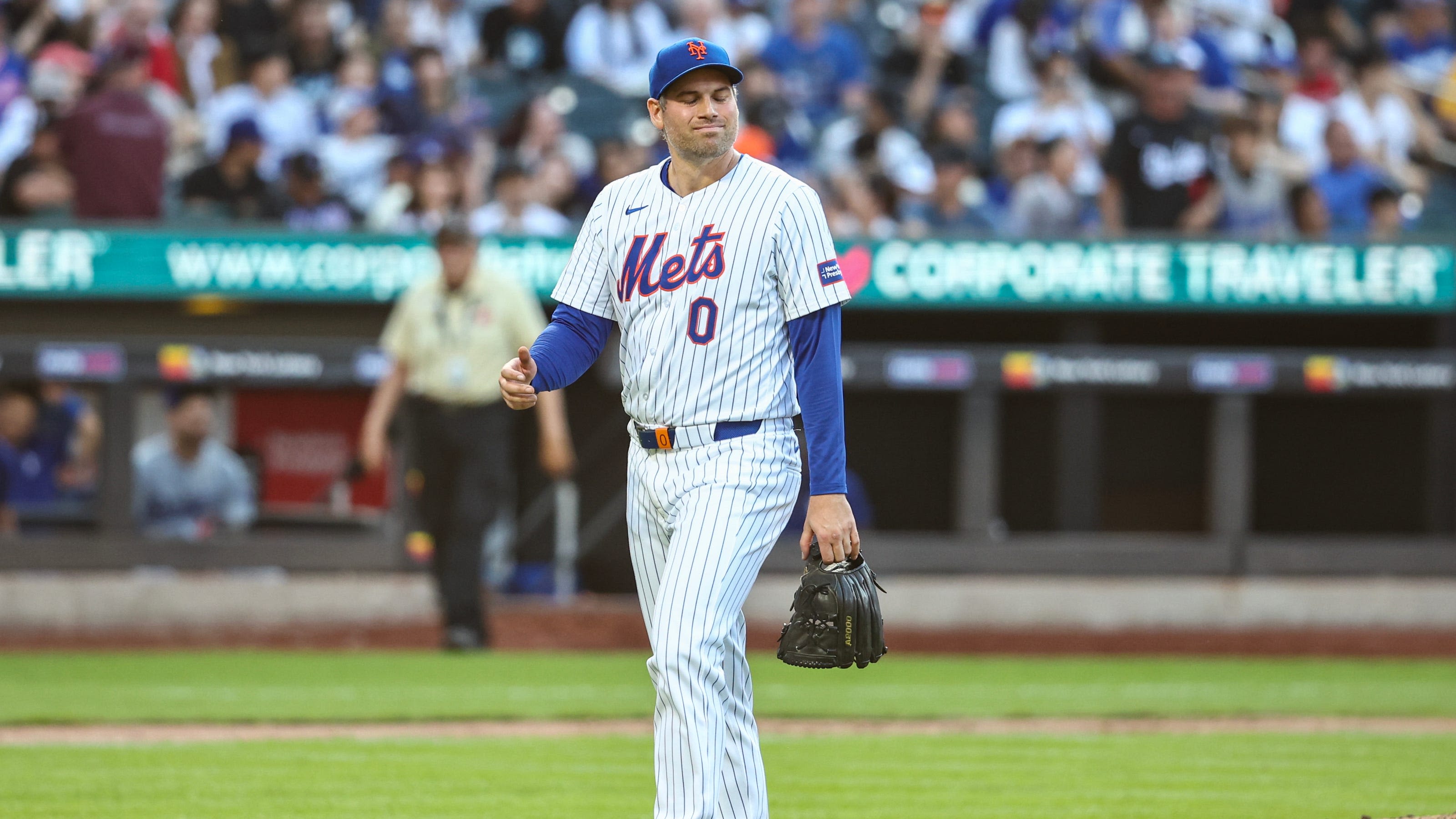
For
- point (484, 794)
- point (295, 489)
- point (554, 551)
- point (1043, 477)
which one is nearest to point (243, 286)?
point (295, 489)

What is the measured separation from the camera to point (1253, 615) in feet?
36.2

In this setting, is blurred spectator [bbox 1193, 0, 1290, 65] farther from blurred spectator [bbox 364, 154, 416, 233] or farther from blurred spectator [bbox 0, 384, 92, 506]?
blurred spectator [bbox 0, 384, 92, 506]

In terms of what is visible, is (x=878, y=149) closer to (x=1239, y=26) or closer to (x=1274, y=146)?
(x=1274, y=146)

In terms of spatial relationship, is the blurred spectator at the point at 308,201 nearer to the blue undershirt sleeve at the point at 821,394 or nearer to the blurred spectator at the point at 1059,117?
the blurred spectator at the point at 1059,117

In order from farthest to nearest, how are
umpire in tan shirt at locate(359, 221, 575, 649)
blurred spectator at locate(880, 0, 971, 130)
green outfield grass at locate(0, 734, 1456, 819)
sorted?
blurred spectator at locate(880, 0, 971, 130) < umpire in tan shirt at locate(359, 221, 575, 649) < green outfield grass at locate(0, 734, 1456, 819)

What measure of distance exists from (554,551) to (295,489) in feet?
5.24

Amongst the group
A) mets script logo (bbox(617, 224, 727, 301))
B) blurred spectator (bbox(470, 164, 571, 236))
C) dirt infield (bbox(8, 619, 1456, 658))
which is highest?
blurred spectator (bbox(470, 164, 571, 236))

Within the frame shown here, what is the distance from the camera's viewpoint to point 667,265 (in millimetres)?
4020

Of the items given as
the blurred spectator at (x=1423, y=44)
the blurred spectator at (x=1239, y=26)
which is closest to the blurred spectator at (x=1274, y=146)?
the blurred spectator at (x=1239, y=26)

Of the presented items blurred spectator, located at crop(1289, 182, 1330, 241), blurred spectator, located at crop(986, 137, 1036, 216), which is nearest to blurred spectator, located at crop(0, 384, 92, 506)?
blurred spectator, located at crop(986, 137, 1036, 216)

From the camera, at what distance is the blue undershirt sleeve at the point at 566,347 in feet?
13.5

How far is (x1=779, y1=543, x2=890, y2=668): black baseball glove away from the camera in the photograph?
12.8ft

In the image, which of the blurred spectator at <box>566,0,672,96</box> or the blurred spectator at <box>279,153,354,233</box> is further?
the blurred spectator at <box>566,0,672,96</box>

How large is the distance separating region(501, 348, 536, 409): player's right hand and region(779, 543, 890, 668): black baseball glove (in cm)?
70
